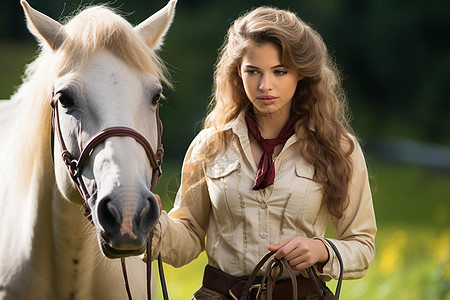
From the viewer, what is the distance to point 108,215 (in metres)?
1.79

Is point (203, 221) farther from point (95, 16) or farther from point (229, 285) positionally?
point (95, 16)

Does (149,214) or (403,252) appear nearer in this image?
(149,214)

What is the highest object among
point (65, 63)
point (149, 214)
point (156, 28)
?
point (156, 28)

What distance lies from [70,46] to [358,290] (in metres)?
3.48

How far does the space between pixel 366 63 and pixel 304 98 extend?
11.6m

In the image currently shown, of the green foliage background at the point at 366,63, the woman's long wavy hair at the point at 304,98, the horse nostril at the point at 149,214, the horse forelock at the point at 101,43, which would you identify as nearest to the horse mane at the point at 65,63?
the horse forelock at the point at 101,43

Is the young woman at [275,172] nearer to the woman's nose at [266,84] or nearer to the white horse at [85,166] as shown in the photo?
the woman's nose at [266,84]

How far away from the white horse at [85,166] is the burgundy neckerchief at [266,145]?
1.19 feet

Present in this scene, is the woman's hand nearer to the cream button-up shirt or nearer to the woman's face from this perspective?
the cream button-up shirt

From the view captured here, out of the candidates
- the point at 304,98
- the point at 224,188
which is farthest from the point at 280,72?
the point at 224,188

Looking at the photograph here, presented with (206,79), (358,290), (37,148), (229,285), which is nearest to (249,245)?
(229,285)

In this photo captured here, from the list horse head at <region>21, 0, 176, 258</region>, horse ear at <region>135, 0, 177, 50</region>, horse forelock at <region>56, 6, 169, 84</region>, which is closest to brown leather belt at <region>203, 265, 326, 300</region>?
horse head at <region>21, 0, 176, 258</region>

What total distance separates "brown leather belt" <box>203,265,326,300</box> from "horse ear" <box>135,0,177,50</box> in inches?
34.2

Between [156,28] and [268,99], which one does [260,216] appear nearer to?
[268,99]
